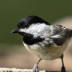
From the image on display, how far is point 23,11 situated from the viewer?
8.45ft

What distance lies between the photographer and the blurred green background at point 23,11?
2.54 metres

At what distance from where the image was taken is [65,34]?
3.42 feet

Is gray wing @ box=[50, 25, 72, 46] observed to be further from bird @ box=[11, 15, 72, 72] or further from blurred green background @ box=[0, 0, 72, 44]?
blurred green background @ box=[0, 0, 72, 44]

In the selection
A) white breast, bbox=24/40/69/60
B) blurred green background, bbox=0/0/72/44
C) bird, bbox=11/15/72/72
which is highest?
blurred green background, bbox=0/0/72/44

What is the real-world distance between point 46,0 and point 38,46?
188cm

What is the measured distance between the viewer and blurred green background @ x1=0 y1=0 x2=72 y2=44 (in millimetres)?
2543

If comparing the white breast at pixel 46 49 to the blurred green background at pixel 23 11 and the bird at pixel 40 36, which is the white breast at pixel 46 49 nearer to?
the bird at pixel 40 36

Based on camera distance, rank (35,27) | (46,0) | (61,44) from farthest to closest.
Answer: (46,0), (61,44), (35,27)

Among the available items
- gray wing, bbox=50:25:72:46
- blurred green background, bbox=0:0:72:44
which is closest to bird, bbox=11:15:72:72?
gray wing, bbox=50:25:72:46

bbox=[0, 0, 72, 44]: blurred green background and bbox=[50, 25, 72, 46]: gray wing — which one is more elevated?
bbox=[0, 0, 72, 44]: blurred green background

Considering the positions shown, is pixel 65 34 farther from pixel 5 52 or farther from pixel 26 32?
pixel 5 52

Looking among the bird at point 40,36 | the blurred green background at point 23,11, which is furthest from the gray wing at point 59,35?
the blurred green background at point 23,11

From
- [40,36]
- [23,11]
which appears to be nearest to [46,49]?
[40,36]

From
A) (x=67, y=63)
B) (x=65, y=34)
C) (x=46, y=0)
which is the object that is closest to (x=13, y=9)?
(x=46, y=0)
